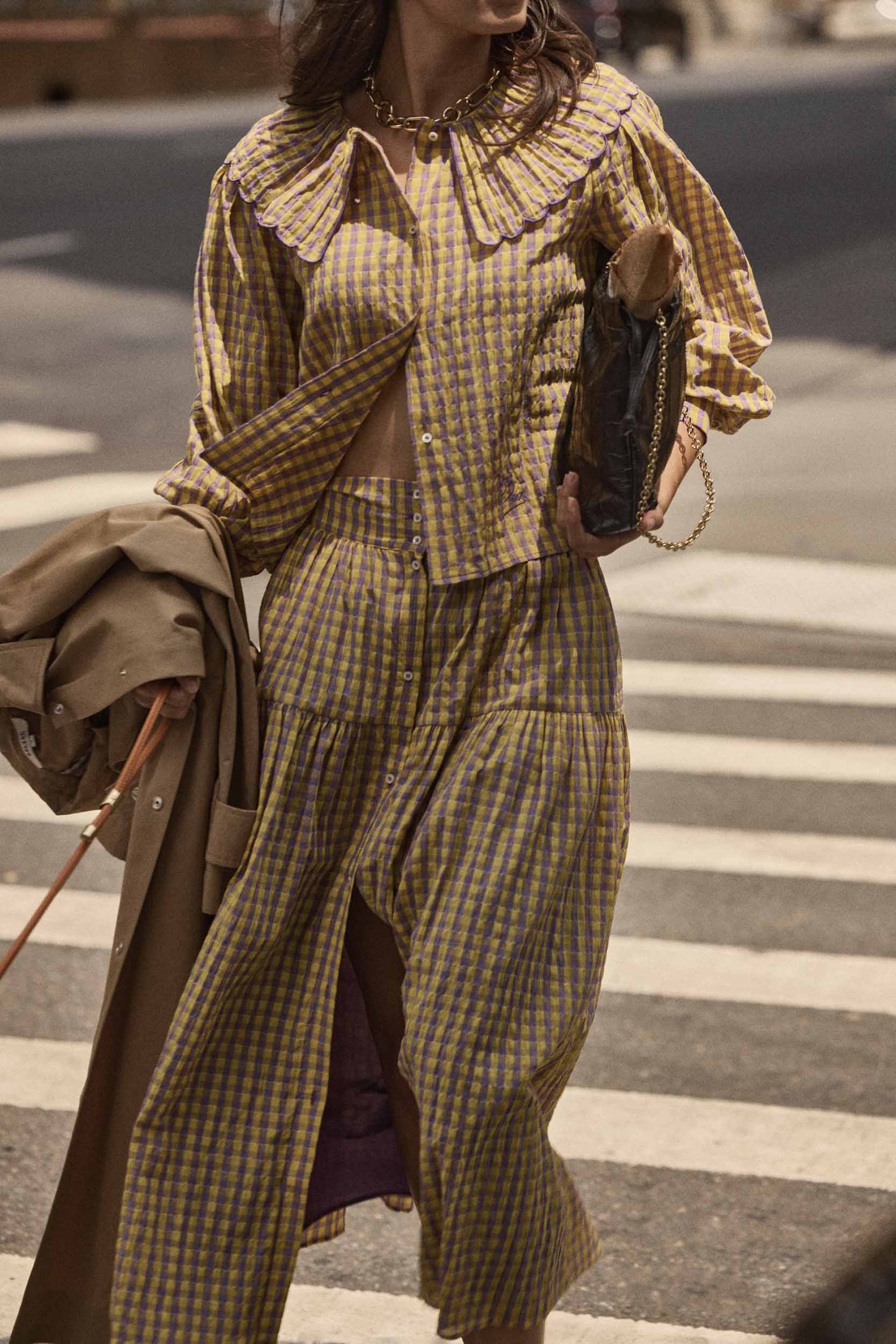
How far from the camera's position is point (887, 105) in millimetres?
32781

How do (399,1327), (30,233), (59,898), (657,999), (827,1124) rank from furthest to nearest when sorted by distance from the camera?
(30,233) < (59,898) < (657,999) < (827,1124) < (399,1327)

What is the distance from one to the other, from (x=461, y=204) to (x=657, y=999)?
103 inches

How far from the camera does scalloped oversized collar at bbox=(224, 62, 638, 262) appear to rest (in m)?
2.98

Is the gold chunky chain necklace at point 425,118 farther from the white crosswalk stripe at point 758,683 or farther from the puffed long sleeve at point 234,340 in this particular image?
the white crosswalk stripe at point 758,683

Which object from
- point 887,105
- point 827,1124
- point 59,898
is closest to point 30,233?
point 59,898

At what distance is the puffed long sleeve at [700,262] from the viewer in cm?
304

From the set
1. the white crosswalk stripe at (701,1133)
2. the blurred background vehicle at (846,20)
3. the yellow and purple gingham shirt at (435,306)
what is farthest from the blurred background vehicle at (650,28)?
the yellow and purple gingham shirt at (435,306)

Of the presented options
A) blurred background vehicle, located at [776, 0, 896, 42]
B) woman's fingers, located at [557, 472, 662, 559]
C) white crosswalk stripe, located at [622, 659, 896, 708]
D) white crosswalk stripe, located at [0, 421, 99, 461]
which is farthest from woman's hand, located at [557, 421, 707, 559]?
blurred background vehicle, located at [776, 0, 896, 42]

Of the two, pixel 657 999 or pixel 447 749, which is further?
pixel 657 999

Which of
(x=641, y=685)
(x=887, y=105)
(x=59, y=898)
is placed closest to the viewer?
(x=59, y=898)

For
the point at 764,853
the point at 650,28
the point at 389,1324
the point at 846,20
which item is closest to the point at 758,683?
the point at 764,853

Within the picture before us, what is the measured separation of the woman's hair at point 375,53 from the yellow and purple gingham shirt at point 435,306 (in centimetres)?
3

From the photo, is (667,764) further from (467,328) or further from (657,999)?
(467,328)

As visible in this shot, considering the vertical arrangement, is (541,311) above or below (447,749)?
above
